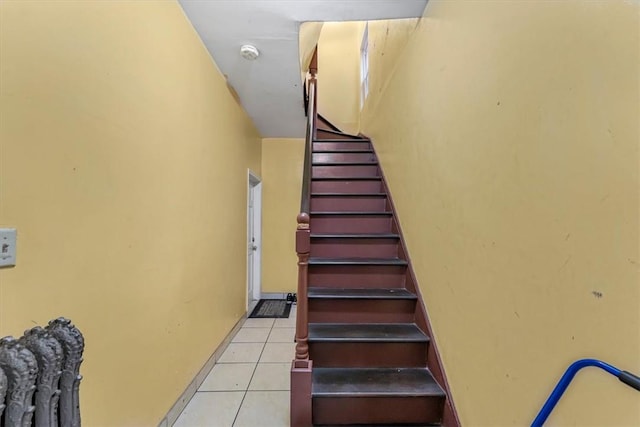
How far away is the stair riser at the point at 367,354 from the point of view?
6.23 feet

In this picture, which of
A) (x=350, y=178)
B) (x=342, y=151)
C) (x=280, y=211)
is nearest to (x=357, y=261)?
(x=350, y=178)

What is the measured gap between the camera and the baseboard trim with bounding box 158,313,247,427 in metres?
1.81

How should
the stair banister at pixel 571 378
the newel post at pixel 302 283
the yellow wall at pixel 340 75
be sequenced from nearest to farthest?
the stair banister at pixel 571 378
the newel post at pixel 302 283
the yellow wall at pixel 340 75

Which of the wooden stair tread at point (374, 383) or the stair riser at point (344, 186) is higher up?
the stair riser at point (344, 186)

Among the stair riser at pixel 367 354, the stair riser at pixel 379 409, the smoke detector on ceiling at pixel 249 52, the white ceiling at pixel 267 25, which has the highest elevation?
the white ceiling at pixel 267 25

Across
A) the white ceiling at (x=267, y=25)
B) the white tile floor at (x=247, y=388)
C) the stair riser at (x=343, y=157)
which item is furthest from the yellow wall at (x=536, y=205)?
the stair riser at (x=343, y=157)

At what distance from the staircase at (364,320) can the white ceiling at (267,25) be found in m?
1.24

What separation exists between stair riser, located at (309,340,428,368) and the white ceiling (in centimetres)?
211

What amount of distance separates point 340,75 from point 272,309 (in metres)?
4.16

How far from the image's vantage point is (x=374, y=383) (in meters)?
1.75

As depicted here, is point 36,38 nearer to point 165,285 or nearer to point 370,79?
point 165,285

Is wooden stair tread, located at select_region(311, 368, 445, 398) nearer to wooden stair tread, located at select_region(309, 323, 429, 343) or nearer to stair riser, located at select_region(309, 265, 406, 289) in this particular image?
wooden stair tread, located at select_region(309, 323, 429, 343)

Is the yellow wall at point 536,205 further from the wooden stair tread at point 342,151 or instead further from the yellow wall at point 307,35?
the wooden stair tread at point 342,151

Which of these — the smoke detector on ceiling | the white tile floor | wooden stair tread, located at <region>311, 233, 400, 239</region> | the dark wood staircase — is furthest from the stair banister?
the smoke detector on ceiling
